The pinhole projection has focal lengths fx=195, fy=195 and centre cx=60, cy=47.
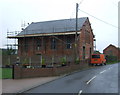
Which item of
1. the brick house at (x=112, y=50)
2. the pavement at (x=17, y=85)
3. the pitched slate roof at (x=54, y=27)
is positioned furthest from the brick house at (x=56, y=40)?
the brick house at (x=112, y=50)

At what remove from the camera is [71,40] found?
3653 cm

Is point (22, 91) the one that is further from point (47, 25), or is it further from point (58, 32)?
point (47, 25)

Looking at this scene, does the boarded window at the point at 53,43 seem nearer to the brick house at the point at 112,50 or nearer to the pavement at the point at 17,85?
the pavement at the point at 17,85

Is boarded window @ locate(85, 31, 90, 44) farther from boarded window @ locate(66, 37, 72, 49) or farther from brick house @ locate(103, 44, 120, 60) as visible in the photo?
brick house @ locate(103, 44, 120, 60)

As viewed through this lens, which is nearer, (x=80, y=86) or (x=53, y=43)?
(x=80, y=86)

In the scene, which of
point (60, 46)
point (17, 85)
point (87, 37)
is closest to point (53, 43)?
point (60, 46)

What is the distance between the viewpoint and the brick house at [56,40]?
119ft

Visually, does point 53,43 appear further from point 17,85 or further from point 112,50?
point 112,50

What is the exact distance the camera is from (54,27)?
132ft

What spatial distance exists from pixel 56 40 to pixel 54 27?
374cm

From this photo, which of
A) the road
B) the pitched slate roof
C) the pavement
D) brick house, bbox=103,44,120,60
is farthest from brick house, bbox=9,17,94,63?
brick house, bbox=103,44,120,60

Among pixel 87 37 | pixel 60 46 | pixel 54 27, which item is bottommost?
pixel 60 46

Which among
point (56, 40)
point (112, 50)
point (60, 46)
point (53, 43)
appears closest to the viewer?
point (60, 46)

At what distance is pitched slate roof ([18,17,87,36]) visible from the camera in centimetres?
3772
